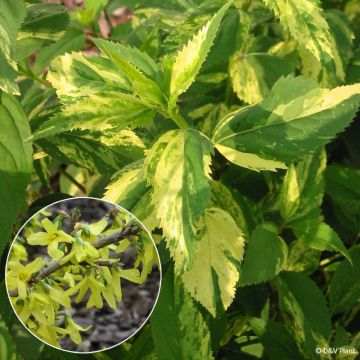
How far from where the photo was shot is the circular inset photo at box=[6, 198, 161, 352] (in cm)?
86

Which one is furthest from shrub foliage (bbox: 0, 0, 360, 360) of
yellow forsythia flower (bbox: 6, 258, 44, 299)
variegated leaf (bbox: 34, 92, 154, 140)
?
yellow forsythia flower (bbox: 6, 258, 44, 299)

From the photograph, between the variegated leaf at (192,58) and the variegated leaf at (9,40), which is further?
the variegated leaf at (9,40)

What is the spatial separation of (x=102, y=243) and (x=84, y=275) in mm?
59

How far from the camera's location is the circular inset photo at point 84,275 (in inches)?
33.9

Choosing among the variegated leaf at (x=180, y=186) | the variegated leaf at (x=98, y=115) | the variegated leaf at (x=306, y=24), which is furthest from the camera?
the variegated leaf at (x=306, y=24)

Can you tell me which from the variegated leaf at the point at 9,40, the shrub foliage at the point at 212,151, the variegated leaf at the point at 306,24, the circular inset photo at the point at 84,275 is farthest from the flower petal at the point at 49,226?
the variegated leaf at the point at 306,24

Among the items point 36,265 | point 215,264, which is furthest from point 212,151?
point 36,265

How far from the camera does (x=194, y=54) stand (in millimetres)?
891

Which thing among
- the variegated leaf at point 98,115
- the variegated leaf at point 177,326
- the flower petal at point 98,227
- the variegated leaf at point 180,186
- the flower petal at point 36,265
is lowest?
the variegated leaf at point 177,326

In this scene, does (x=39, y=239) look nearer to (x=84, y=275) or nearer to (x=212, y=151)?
(x=84, y=275)

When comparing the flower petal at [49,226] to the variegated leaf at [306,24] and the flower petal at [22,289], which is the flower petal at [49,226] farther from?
the variegated leaf at [306,24]

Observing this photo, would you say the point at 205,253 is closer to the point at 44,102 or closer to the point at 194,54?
the point at 194,54

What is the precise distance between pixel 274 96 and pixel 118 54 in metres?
0.26

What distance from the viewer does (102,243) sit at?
2.80ft
